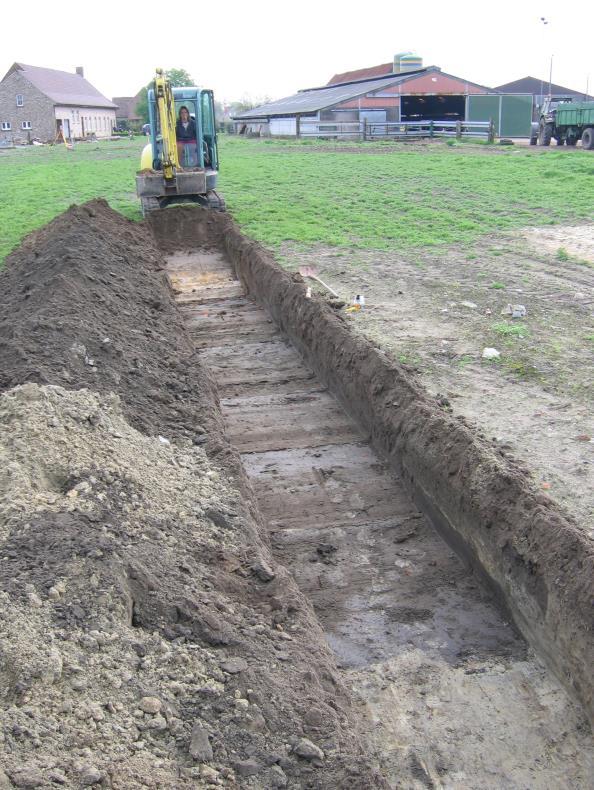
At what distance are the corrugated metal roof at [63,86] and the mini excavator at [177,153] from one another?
178 ft

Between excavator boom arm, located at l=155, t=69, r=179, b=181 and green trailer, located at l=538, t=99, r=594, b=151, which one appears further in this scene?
green trailer, located at l=538, t=99, r=594, b=151

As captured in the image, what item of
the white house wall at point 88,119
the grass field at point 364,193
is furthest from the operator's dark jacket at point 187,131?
the white house wall at point 88,119

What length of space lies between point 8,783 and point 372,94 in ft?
154

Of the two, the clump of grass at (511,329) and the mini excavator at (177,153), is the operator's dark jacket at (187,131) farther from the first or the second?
the clump of grass at (511,329)

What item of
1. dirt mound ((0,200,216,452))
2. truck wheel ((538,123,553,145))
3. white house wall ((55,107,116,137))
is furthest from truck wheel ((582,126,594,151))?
white house wall ((55,107,116,137))

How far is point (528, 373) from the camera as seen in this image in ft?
26.1

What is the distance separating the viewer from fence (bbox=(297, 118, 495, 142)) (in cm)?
4047

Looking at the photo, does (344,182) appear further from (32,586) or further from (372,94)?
(372,94)

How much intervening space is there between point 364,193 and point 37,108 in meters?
55.4

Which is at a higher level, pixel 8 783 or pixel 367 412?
pixel 8 783

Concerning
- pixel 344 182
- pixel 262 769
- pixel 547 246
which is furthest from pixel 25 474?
pixel 344 182

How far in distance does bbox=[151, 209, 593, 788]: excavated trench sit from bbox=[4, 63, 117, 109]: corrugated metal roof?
6619cm

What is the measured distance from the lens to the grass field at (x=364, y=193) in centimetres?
1563

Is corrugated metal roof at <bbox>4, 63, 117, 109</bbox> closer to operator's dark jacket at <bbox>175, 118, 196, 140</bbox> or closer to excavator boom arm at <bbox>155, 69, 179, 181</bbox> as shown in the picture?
operator's dark jacket at <bbox>175, 118, 196, 140</bbox>
